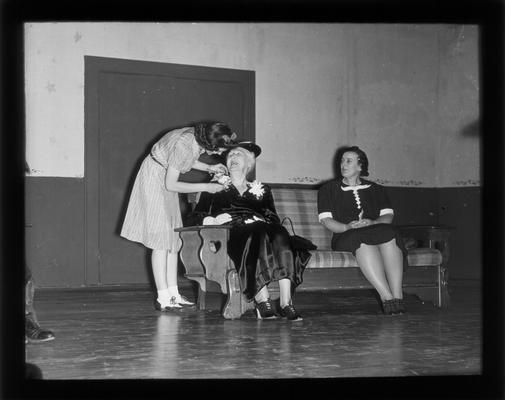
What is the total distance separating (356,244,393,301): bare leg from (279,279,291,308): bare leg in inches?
25.2

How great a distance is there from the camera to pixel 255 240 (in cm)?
494

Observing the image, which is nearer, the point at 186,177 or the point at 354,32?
the point at 186,177

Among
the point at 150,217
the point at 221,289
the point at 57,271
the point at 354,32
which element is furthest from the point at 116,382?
the point at 354,32

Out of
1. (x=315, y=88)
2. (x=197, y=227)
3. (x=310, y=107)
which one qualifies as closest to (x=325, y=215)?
(x=197, y=227)

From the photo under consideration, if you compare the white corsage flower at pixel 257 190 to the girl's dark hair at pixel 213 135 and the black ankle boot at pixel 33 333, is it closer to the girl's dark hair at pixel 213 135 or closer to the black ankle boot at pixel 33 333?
the girl's dark hair at pixel 213 135

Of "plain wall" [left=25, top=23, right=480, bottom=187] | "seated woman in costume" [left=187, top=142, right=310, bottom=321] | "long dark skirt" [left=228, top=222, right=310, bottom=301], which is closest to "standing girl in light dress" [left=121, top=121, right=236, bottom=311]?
"seated woman in costume" [left=187, top=142, right=310, bottom=321]

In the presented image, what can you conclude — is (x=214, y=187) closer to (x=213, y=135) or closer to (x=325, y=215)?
(x=213, y=135)

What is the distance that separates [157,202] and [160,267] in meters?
0.45

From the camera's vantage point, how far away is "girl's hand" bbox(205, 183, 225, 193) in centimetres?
532

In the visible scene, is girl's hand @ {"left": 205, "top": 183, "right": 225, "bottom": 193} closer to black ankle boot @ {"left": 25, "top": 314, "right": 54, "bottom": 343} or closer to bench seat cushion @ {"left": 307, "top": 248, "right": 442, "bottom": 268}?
bench seat cushion @ {"left": 307, "top": 248, "right": 442, "bottom": 268}

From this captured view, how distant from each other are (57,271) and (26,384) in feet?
16.7

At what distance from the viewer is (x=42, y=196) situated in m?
7.46

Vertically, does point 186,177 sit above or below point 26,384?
above
